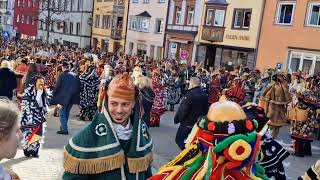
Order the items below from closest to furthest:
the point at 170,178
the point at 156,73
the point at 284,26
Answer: the point at 170,178 < the point at 156,73 < the point at 284,26

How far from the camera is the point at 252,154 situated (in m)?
3.01

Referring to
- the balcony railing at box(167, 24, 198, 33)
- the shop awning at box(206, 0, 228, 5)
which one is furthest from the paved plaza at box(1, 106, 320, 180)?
the balcony railing at box(167, 24, 198, 33)

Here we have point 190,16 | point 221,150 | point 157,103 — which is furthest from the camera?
point 190,16

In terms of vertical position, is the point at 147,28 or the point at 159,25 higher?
the point at 159,25

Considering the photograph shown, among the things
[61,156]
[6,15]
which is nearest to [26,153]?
[61,156]

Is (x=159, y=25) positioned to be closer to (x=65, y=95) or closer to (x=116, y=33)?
(x=116, y=33)

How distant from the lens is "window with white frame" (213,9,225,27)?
2981 cm

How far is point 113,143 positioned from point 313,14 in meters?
22.3

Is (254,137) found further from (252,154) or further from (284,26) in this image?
(284,26)

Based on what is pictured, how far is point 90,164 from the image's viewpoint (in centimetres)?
354

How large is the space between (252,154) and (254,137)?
0.11m

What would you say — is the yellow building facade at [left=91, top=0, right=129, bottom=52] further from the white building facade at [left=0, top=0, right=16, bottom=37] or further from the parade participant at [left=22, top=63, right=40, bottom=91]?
the parade participant at [left=22, top=63, right=40, bottom=91]

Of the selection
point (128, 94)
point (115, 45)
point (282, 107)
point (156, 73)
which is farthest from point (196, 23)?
point (128, 94)

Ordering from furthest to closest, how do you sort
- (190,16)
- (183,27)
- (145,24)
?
(145,24)
(183,27)
(190,16)
